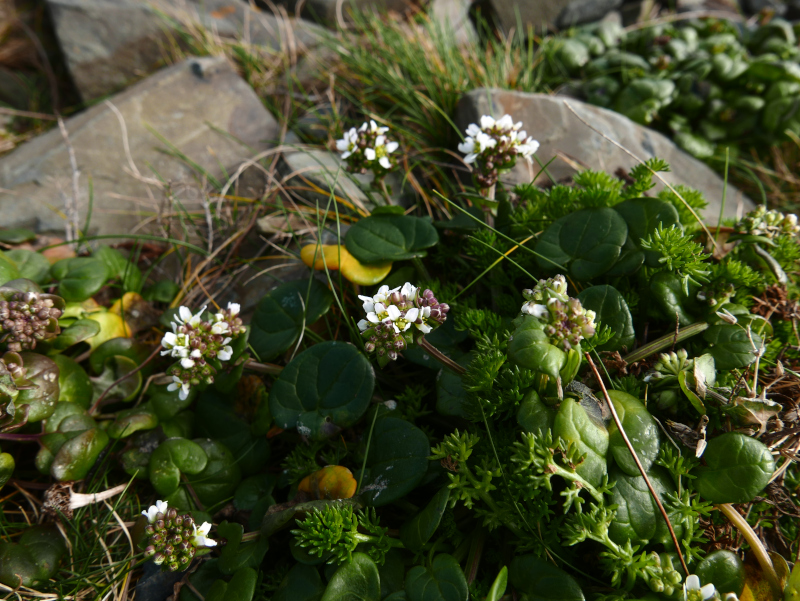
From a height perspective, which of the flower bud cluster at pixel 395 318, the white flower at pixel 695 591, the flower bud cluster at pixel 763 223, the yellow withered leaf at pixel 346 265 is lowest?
the white flower at pixel 695 591

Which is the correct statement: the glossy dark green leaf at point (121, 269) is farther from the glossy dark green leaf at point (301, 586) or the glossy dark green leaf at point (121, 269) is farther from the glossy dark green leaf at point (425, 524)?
the glossy dark green leaf at point (425, 524)

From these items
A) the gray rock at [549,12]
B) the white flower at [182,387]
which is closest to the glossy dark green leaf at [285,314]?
the white flower at [182,387]

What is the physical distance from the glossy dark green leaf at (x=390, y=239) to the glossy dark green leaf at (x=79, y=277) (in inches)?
52.1

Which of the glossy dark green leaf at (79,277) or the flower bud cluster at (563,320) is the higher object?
the flower bud cluster at (563,320)

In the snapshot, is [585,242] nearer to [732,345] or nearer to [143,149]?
[732,345]

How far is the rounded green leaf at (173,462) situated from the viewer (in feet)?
6.59

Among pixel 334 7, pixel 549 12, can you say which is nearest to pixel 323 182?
pixel 334 7

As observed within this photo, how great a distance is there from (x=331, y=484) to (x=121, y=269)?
1826mm

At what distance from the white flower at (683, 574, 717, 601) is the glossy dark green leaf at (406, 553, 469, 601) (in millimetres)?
623

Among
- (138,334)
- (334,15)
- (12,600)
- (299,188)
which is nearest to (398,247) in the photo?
(299,188)

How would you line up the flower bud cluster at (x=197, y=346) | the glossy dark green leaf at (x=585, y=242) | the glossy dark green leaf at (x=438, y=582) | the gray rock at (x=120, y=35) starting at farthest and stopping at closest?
1. the gray rock at (x=120, y=35)
2. the glossy dark green leaf at (x=585, y=242)
3. the flower bud cluster at (x=197, y=346)
4. the glossy dark green leaf at (x=438, y=582)

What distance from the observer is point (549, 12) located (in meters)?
5.06

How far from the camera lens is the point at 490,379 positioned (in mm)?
1772

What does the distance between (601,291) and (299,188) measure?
190cm
